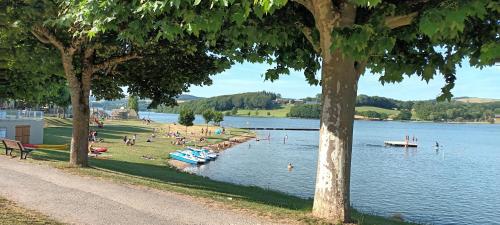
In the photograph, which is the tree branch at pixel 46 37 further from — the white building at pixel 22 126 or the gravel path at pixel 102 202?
the white building at pixel 22 126

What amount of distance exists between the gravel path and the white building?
24784 mm

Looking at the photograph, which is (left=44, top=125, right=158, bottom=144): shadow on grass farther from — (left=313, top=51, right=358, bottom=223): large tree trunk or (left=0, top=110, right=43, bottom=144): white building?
(left=313, top=51, right=358, bottom=223): large tree trunk

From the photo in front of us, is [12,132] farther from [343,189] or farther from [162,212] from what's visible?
[343,189]

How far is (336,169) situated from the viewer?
1023 cm

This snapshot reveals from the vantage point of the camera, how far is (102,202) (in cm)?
1197

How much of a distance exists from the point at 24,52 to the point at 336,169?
513 inches

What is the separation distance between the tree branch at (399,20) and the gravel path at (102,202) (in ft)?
16.8

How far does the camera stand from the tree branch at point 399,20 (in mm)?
9289

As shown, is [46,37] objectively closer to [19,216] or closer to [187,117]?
[19,216]

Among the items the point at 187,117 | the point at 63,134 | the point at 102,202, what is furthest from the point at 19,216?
the point at 187,117

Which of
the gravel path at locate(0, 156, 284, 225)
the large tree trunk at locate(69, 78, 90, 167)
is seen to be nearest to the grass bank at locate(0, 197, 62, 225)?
the gravel path at locate(0, 156, 284, 225)

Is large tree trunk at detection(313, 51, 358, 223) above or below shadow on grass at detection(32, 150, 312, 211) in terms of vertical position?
above

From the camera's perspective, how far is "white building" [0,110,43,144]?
37969 mm

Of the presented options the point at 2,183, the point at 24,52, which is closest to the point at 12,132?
the point at 24,52
